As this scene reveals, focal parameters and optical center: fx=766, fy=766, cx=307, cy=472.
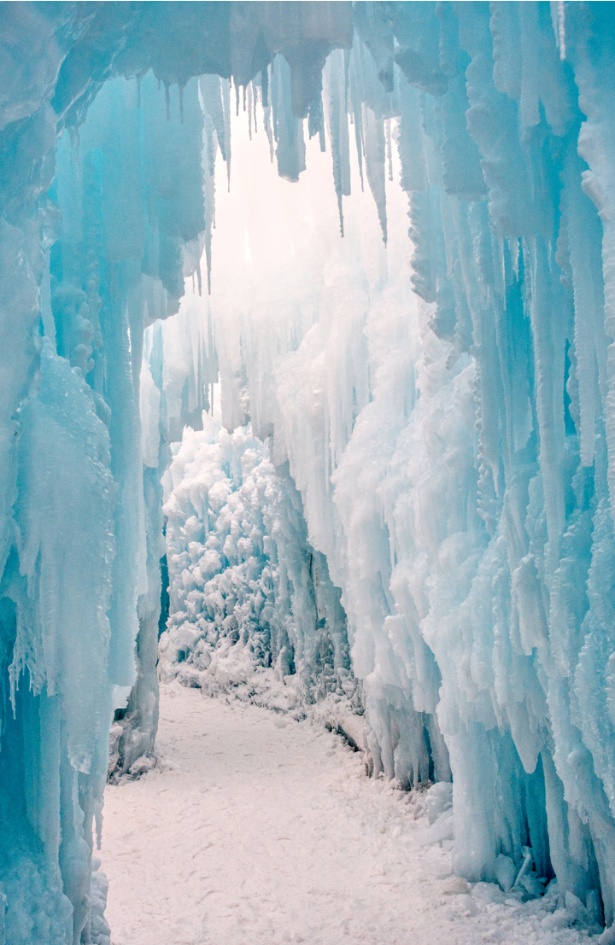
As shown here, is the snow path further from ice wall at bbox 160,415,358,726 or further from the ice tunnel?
ice wall at bbox 160,415,358,726

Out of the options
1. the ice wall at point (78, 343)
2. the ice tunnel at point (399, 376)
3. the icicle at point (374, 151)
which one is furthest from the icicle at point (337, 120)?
the ice wall at point (78, 343)

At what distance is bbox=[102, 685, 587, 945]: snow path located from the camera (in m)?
5.13

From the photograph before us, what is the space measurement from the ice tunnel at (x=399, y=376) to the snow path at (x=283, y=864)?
539mm

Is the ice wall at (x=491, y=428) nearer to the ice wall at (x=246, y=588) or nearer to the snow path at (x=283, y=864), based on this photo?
the snow path at (x=283, y=864)

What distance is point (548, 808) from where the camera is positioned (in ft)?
16.9

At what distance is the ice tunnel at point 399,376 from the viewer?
3082 millimetres

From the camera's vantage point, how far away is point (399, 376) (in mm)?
7895

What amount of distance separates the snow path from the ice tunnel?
0.54m

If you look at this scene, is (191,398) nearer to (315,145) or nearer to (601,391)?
(315,145)

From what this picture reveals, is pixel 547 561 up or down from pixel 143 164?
down

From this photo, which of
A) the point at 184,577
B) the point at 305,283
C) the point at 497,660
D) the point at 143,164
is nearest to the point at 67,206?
the point at 143,164

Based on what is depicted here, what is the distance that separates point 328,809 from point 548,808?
10.1 feet

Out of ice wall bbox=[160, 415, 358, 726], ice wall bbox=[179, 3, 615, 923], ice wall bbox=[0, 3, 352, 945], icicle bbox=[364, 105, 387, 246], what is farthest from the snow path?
icicle bbox=[364, 105, 387, 246]

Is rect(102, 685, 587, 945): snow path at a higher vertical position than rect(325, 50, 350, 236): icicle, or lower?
lower
